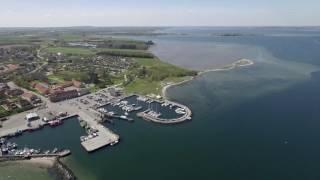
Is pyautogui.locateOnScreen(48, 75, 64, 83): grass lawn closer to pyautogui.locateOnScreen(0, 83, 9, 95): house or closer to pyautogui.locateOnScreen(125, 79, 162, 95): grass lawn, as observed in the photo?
pyautogui.locateOnScreen(0, 83, 9, 95): house

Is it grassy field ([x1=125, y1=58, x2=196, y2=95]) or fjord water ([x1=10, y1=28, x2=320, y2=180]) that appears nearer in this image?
fjord water ([x1=10, y1=28, x2=320, y2=180])

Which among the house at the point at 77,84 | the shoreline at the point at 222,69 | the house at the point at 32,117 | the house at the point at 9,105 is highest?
the house at the point at 77,84

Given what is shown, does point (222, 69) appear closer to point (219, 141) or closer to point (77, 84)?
point (77, 84)

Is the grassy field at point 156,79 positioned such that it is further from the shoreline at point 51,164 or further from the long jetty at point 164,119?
the shoreline at point 51,164

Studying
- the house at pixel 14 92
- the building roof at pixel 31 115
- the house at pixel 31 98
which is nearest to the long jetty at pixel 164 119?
the building roof at pixel 31 115

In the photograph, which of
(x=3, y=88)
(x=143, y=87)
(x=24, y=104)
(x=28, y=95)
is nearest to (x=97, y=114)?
(x=24, y=104)

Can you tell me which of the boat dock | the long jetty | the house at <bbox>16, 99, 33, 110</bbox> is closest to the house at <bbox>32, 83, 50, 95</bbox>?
the house at <bbox>16, 99, 33, 110</bbox>
